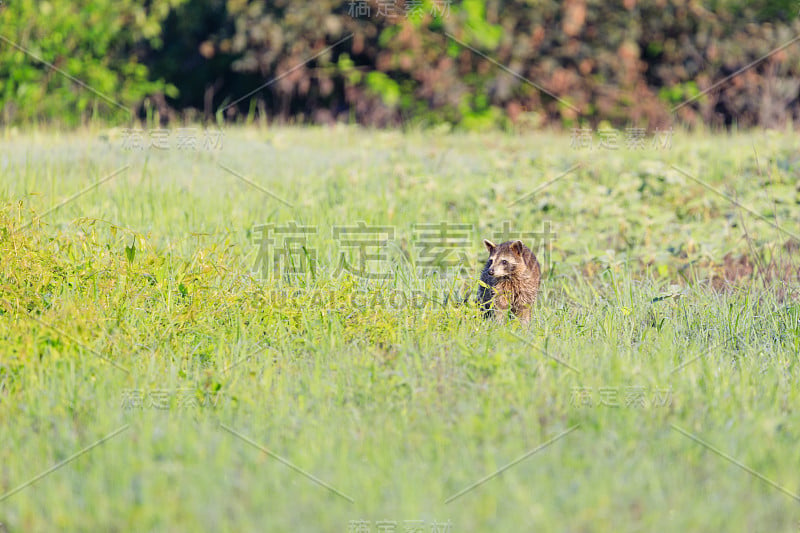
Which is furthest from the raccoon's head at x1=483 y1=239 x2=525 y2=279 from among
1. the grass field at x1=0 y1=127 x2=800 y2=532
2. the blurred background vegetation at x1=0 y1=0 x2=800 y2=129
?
the blurred background vegetation at x1=0 y1=0 x2=800 y2=129

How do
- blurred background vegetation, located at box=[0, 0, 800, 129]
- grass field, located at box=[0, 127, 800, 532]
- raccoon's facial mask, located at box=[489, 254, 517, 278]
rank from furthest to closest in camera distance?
blurred background vegetation, located at box=[0, 0, 800, 129] → raccoon's facial mask, located at box=[489, 254, 517, 278] → grass field, located at box=[0, 127, 800, 532]

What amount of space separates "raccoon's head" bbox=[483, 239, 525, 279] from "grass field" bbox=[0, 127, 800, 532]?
0.31 metres

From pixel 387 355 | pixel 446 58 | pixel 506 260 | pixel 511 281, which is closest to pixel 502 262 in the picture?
pixel 506 260

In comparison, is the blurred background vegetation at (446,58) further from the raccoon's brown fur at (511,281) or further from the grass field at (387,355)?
the raccoon's brown fur at (511,281)

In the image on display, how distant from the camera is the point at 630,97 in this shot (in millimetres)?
13648

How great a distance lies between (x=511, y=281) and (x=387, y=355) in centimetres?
120

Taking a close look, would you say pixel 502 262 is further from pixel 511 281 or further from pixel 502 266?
pixel 511 281

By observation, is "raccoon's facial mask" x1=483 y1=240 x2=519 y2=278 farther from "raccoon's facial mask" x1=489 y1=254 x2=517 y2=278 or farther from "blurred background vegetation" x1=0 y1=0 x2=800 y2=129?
"blurred background vegetation" x1=0 y1=0 x2=800 y2=129

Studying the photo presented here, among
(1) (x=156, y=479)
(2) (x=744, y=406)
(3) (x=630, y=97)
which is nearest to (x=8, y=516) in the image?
(1) (x=156, y=479)

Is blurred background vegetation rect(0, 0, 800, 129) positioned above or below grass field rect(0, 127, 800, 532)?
above

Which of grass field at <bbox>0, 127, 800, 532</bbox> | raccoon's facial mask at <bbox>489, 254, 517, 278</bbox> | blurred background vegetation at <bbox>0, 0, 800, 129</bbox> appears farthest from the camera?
blurred background vegetation at <bbox>0, 0, 800, 129</bbox>

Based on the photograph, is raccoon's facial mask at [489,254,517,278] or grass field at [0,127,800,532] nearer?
grass field at [0,127,800,532]

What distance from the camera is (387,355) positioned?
4602 millimetres

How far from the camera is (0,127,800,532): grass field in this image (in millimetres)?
3297
